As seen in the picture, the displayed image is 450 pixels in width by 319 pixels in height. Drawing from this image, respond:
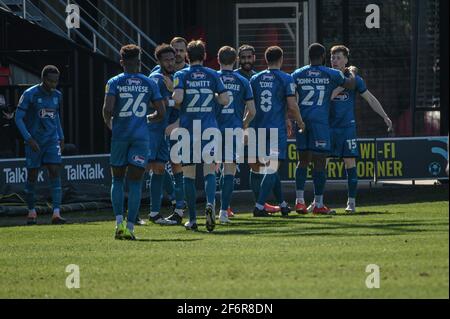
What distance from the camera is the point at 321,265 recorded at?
1169 cm

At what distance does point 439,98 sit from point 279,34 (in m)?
4.15

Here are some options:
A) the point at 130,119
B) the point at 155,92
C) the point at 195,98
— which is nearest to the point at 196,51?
the point at 195,98

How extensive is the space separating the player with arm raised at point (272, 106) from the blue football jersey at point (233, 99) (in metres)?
0.91

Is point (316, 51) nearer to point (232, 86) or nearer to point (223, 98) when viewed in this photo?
point (232, 86)

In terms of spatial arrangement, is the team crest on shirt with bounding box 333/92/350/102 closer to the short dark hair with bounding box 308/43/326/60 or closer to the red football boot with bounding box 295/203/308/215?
the short dark hair with bounding box 308/43/326/60

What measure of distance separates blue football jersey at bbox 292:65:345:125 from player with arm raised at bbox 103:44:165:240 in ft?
13.0

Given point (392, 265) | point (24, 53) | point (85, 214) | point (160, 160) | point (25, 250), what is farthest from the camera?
point (24, 53)

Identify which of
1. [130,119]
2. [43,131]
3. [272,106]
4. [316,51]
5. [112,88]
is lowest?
[43,131]

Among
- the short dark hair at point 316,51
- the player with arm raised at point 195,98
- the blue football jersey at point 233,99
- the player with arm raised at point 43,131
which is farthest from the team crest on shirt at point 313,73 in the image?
the player with arm raised at point 43,131

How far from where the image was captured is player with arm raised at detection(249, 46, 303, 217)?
18000 millimetres

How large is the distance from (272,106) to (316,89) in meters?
0.77

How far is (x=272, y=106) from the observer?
18.1 metres
